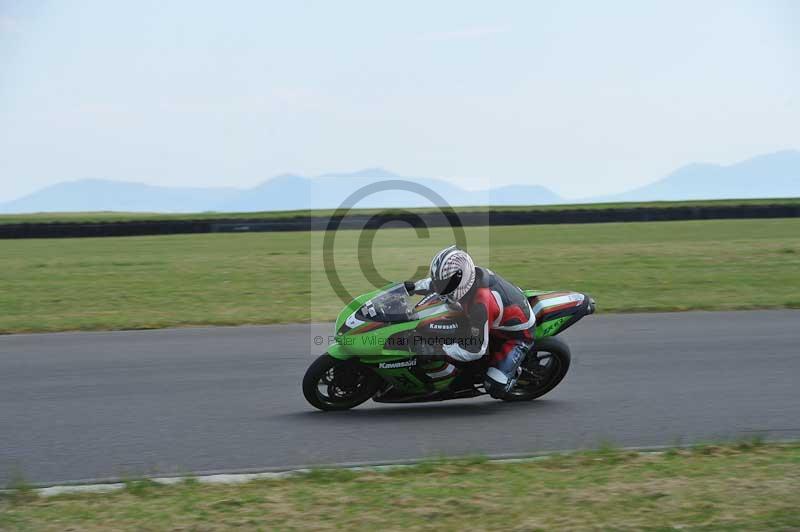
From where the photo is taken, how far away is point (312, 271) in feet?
65.0

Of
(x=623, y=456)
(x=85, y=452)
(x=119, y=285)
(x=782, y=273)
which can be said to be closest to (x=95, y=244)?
(x=119, y=285)

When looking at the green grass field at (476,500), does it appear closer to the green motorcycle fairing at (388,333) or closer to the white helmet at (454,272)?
the green motorcycle fairing at (388,333)

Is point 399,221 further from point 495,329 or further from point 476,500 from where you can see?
point 476,500

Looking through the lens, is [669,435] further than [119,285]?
No

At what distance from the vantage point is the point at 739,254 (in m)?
20.5

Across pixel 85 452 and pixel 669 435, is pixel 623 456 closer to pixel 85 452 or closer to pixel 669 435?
pixel 669 435

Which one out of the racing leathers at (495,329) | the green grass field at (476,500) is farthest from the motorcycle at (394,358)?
the green grass field at (476,500)

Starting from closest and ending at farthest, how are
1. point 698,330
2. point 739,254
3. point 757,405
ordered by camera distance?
point 757,405, point 698,330, point 739,254

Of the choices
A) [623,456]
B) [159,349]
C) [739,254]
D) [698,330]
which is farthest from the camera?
[739,254]

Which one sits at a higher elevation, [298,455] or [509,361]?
[509,361]

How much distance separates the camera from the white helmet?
733 cm

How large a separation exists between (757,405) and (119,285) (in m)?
12.8

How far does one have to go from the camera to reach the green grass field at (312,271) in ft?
45.5

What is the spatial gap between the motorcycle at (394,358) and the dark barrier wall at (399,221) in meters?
24.9
